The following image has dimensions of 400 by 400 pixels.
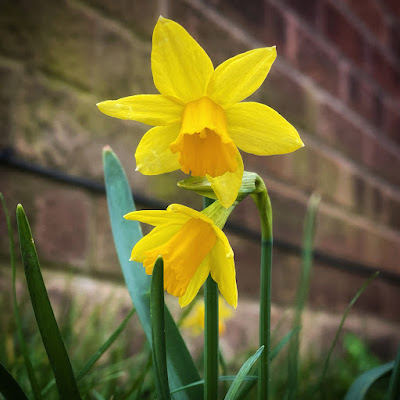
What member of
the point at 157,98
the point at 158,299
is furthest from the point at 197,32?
the point at 158,299

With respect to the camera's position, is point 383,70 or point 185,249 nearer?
point 185,249

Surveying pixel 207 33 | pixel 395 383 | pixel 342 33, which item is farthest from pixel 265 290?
pixel 342 33

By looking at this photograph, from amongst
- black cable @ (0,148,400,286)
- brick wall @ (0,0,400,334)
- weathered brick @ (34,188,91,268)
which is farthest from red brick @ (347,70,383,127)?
weathered brick @ (34,188,91,268)

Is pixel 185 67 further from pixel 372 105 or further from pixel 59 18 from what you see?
pixel 372 105

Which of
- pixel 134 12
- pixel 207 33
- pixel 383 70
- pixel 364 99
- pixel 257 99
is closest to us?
pixel 134 12

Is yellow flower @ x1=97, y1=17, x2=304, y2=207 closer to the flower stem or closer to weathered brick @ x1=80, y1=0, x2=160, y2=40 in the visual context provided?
the flower stem

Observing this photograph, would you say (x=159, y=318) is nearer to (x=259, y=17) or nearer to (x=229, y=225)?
(x=229, y=225)
